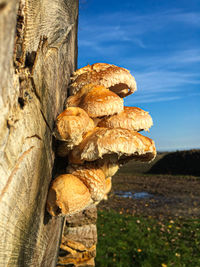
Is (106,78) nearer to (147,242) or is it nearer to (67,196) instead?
(67,196)

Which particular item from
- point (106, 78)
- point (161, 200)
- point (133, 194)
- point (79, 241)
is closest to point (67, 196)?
point (106, 78)

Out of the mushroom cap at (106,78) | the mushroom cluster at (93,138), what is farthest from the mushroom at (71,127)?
the mushroom cap at (106,78)

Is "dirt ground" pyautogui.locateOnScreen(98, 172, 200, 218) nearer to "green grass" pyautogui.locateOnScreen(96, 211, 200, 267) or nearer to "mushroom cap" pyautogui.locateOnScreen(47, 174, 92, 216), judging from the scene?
"green grass" pyautogui.locateOnScreen(96, 211, 200, 267)

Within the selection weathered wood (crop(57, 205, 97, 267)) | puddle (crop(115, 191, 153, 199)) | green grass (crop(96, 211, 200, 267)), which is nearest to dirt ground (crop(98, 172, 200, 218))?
puddle (crop(115, 191, 153, 199))

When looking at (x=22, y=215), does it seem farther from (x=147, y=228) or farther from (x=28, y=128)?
(x=147, y=228)

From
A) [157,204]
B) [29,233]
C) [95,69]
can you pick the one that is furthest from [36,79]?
[157,204]
